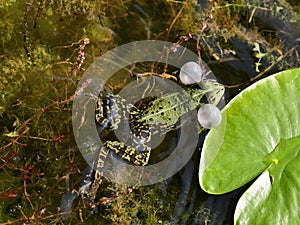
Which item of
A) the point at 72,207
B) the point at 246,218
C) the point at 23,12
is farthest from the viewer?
the point at 23,12

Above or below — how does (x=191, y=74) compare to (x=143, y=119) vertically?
above

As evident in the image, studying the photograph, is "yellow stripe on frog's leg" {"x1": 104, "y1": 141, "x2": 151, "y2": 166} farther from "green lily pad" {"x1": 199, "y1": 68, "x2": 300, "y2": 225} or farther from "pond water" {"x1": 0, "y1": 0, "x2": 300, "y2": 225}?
"green lily pad" {"x1": 199, "y1": 68, "x2": 300, "y2": 225}

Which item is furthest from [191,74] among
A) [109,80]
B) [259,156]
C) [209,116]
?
[259,156]

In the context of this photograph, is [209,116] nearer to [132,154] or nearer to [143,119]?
[143,119]

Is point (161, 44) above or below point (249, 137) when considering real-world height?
above

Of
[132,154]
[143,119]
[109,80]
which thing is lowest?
[132,154]

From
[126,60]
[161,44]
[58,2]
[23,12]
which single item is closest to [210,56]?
[161,44]

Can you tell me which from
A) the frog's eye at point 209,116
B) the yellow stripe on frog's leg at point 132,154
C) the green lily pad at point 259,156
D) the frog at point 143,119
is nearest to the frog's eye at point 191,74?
the frog at point 143,119

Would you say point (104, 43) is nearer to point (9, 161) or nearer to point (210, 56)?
point (210, 56)
